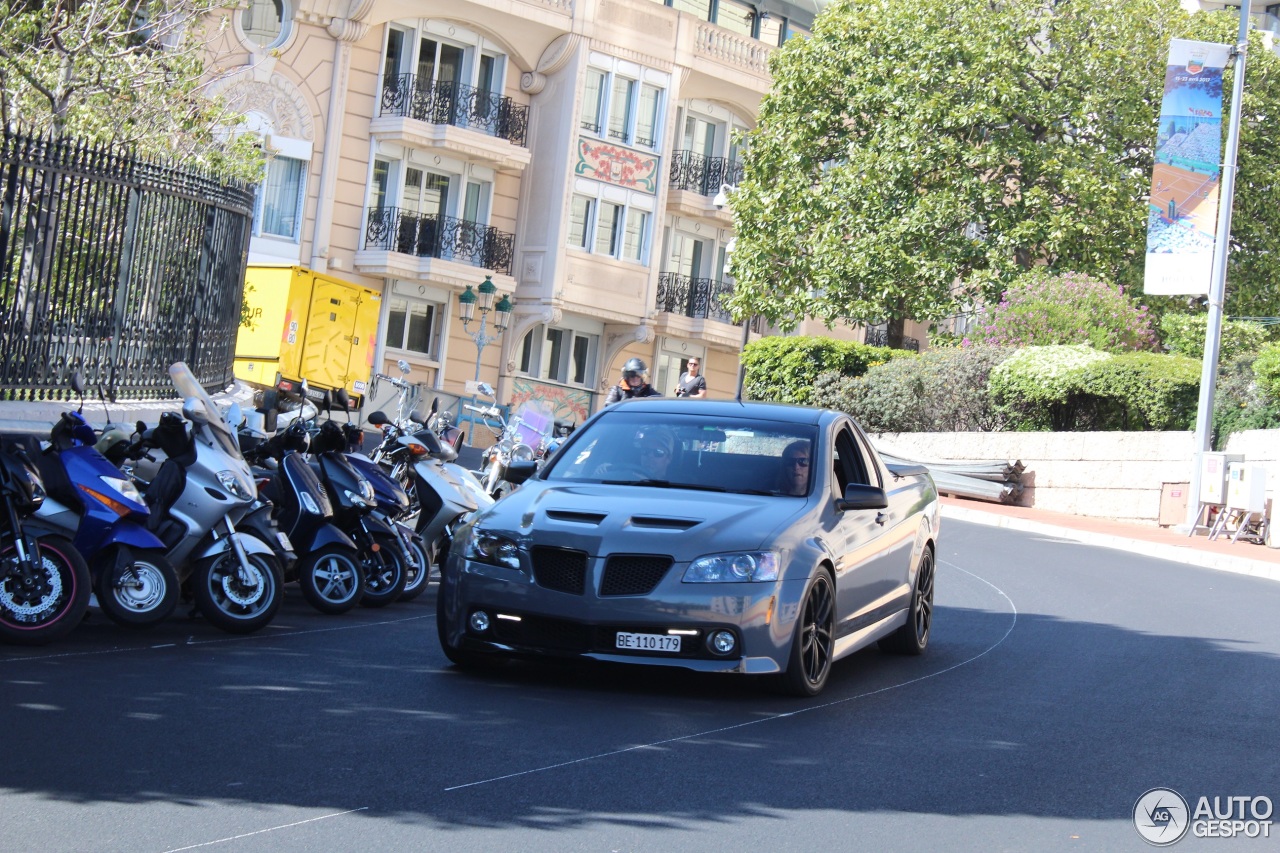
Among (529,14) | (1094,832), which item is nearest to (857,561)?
(1094,832)

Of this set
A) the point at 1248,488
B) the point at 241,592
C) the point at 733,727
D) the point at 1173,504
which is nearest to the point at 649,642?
the point at 733,727

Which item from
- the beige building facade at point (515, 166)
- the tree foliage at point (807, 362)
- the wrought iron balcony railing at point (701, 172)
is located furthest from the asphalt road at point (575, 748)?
the wrought iron balcony railing at point (701, 172)

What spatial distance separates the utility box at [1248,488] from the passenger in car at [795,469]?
17.9m

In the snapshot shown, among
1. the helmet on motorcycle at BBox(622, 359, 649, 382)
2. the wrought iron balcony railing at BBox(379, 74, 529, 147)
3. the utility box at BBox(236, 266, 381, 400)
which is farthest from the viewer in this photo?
the wrought iron balcony railing at BBox(379, 74, 529, 147)

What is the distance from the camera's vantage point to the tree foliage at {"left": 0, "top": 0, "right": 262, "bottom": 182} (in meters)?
18.2

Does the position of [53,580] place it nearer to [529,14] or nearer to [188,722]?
[188,722]

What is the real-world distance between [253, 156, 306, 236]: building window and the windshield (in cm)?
3132

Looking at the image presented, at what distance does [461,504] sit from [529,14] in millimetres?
30909

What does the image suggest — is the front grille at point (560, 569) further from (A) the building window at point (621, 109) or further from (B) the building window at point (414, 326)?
(A) the building window at point (621, 109)

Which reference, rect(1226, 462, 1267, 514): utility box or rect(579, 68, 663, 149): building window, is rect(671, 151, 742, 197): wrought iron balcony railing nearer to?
rect(579, 68, 663, 149): building window

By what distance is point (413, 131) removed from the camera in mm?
41031

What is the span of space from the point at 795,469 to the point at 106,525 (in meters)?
3.68

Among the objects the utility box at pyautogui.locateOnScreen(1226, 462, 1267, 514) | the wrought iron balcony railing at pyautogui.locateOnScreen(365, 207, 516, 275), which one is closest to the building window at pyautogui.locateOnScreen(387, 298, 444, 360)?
the wrought iron balcony railing at pyautogui.locateOnScreen(365, 207, 516, 275)

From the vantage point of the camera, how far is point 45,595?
8.99 metres
